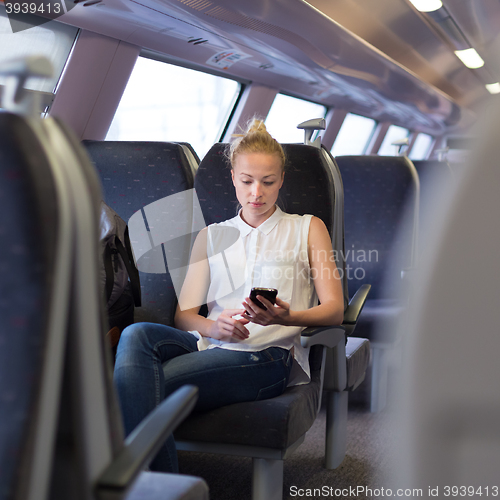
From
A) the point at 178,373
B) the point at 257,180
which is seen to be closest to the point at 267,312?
the point at 178,373

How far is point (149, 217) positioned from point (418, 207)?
1.71 m

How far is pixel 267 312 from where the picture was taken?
1.74 metres

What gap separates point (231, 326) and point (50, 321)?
107 cm

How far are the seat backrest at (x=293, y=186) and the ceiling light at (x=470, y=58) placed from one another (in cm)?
728

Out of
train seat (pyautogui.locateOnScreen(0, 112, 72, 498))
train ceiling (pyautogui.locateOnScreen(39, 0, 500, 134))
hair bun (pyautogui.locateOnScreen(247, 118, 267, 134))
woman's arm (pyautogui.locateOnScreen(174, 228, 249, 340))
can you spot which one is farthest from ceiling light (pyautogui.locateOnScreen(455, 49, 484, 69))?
train seat (pyautogui.locateOnScreen(0, 112, 72, 498))

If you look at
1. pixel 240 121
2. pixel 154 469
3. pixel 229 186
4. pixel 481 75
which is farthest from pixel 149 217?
pixel 481 75

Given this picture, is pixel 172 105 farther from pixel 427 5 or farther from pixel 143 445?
pixel 143 445

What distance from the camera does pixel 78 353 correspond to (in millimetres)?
785

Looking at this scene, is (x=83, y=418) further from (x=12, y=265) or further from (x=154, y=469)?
(x=154, y=469)

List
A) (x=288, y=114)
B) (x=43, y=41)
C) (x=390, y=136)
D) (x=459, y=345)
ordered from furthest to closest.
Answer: (x=390, y=136), (x=288, y=114), (x=43, y=41), (x=459, y=345)

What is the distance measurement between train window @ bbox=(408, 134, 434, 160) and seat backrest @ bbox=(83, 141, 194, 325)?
1334 centimetres

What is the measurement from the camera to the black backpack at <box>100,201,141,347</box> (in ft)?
6.80

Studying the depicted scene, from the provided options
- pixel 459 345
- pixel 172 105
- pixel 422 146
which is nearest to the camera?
pixel 459 345

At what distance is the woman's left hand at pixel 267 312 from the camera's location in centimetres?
173
